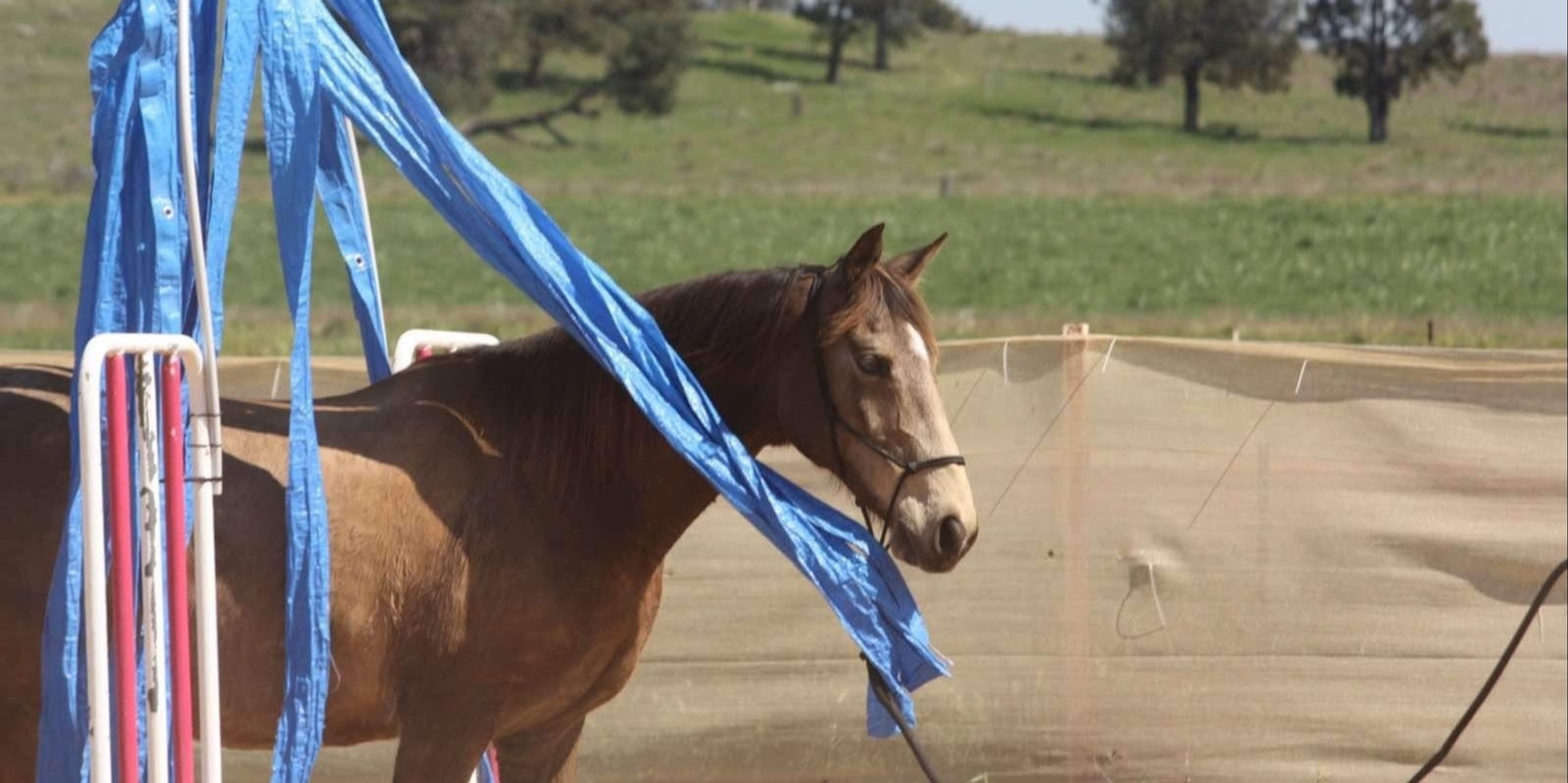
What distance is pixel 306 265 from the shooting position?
150 inches

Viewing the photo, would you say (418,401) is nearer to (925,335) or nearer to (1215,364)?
(925,335)

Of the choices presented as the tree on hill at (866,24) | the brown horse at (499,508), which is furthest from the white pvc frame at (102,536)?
the tree on hill at (866,24)

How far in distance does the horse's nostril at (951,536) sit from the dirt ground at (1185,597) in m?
2.19

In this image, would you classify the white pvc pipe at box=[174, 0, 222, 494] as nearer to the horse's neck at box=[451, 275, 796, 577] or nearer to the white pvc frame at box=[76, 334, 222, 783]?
the white pvc frame at box=[76, 334, 222, 783]

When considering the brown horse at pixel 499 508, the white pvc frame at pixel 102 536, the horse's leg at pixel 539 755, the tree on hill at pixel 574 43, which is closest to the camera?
the white pvc frame at pixel 102 536

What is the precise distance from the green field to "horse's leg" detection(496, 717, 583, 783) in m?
8.75

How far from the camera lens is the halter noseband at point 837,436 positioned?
372 cm

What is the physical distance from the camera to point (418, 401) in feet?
13.3

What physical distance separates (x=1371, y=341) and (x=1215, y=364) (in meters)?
7.30

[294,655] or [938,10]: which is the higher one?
[938,10]

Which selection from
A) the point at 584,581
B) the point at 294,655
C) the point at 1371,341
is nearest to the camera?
the point at 294,655

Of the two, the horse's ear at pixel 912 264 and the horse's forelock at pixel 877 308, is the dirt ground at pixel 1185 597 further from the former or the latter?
the horse's forelock at pixel 877 308

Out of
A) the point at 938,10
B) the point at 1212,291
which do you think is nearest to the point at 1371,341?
the point at 1212,291

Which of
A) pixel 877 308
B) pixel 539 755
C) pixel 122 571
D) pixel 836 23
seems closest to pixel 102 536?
pixel 122 571
